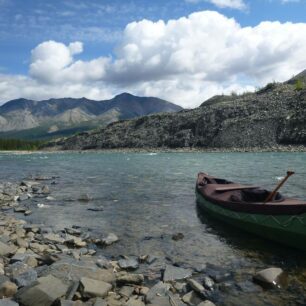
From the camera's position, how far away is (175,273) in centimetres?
1272

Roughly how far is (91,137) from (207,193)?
6956 inches

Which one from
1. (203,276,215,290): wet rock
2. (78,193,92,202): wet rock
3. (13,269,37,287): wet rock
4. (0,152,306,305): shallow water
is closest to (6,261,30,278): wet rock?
(13,269,37,287): wet rock

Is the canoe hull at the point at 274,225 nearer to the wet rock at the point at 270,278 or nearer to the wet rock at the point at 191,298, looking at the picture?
the wet rock at the point at 270,278

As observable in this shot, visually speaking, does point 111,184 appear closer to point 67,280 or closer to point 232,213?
point 232,213

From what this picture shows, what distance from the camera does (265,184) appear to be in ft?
116

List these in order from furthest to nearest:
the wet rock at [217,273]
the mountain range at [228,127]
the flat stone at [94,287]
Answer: the mountain range at [228,127], the wet rock at [217,273], the flat stone at [94,287]

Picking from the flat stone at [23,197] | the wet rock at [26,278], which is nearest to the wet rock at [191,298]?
the wet rock at [26,278]

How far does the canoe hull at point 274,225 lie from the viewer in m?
14.9

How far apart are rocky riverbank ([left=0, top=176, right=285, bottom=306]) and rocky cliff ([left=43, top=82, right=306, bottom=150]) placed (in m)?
114

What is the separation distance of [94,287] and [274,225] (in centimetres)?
898

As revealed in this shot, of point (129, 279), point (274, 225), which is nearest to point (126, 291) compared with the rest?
point (129, 279)

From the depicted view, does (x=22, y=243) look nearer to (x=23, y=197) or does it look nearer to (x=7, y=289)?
(x=7, y=289)

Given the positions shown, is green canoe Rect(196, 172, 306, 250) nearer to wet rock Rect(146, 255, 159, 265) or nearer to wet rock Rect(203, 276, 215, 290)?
wet rock Rect(203, 276, 215, 290)

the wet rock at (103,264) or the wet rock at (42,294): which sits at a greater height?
the wet rock at (42,294)
